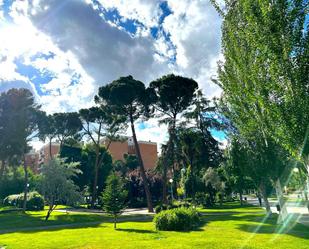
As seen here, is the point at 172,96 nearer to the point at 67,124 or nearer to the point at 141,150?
the point at 67,124

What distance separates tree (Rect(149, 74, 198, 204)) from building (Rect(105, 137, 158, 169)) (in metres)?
56.8

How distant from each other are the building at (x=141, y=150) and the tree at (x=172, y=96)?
5676cm

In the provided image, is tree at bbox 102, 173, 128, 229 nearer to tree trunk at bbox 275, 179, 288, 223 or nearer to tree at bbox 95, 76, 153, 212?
tree trunk at bbox 275, 179, 288, 223

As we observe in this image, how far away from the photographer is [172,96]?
100 feet

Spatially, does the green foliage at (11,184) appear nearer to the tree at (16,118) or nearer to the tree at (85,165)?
the tree at (85,165)

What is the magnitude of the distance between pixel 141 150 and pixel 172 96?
6244cm

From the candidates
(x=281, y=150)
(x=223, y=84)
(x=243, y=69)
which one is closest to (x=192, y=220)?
(x=281, y=150)

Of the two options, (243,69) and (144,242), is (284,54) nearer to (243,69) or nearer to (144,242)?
(243,69)

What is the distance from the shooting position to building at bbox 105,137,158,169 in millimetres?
87750

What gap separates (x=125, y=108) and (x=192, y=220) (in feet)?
55.9

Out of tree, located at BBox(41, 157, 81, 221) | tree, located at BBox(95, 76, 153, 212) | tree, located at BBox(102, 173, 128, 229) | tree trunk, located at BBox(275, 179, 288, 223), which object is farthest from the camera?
tree, located at BBox(95, 76, 153, 212)

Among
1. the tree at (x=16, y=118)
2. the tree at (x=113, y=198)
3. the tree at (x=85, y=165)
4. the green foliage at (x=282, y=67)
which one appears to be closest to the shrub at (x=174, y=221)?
the tree at (x=113, y=198)

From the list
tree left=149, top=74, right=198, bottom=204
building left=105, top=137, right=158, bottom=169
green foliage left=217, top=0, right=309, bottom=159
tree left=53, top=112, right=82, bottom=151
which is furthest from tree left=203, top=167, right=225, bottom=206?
building left=105, top=137, right=158, bottom=169

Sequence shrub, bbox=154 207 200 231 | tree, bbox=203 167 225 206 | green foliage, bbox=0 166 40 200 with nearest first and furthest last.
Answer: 1. shrub, bbox=154 207 200 231
2. tree, bbox=203 167 225 206
3. green foliage, bbox=0 166 40 200
